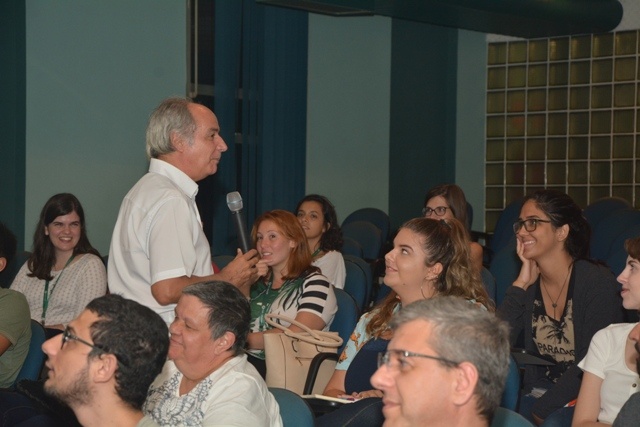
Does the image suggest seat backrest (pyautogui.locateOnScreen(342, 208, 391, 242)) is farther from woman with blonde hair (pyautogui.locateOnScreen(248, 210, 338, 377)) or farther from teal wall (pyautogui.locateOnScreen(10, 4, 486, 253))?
woman with blonde hair (pyautogui.locateOnScreen(248, 210, 338, 377))

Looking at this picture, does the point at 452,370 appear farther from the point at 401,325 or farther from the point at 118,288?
the point at 118,288

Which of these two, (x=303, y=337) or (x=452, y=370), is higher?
(x=452, y=370)

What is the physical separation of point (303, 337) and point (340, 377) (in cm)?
56

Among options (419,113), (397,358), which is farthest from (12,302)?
(419,113)

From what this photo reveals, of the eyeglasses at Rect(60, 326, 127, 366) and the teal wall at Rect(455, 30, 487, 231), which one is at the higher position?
the teal wall at Rect(455, 30, 487, 231)

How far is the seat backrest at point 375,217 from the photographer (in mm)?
8648

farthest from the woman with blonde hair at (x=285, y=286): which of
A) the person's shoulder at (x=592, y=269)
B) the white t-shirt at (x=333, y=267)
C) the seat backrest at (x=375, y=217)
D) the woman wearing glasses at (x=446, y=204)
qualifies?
the seat backrest at (x=375, y=217)

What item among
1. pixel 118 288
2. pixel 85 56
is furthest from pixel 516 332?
pixel 85 56

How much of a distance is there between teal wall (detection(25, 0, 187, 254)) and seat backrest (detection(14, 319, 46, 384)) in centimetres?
334

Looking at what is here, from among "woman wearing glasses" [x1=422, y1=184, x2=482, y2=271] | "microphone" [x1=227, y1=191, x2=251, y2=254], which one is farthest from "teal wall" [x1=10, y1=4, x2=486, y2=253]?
"microphone" [x1=227, y1=191, x2=251, y2=254]

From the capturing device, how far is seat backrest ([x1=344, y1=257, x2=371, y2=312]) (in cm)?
568

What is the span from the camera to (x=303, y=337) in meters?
4.12

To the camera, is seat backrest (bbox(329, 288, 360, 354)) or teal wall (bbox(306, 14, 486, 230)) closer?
seat backrest (bbox(329, 288, 360, 354))

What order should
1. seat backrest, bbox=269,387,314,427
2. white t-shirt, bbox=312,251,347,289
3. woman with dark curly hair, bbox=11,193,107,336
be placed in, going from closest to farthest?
1. seat backrest, bbox=269,387,314,427
2. woman with dark curly hair, bbox=11,193,107,336
3. white t-shirt, bbox=312,251,347,289
